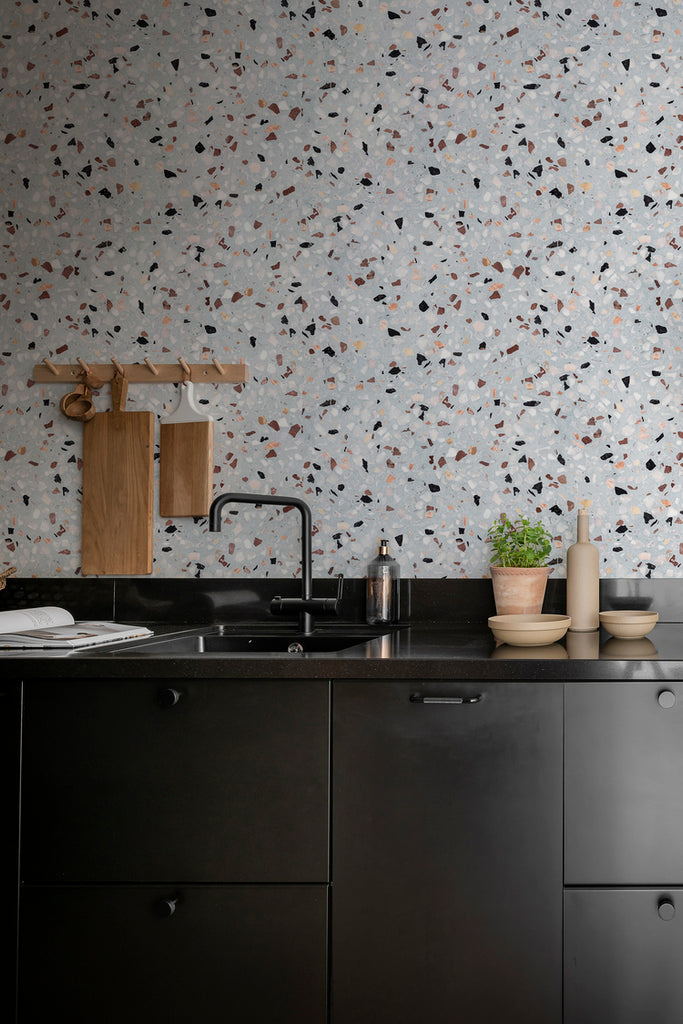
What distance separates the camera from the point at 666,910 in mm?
1260

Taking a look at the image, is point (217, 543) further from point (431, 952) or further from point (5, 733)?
point (431, 952)

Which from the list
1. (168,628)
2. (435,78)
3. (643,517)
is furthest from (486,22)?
(168,628)

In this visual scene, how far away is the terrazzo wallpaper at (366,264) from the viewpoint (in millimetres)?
1993

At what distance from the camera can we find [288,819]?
1.28 metres

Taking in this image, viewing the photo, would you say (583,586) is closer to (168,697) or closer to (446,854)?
(446,854)

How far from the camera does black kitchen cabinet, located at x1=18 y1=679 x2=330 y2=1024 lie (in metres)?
1.27

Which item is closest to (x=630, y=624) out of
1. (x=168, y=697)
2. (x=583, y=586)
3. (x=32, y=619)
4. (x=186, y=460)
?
(x=583, y=586)

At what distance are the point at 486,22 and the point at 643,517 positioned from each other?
149 cm

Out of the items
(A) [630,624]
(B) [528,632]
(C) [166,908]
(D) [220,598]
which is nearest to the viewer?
(C) [166,908]

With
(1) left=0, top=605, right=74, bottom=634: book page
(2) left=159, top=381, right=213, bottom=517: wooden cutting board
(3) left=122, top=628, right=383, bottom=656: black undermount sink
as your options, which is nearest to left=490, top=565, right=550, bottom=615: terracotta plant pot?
(3) left=122, top=628, right=383, bottom=656: black undermount sink

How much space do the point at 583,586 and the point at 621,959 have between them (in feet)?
2.75

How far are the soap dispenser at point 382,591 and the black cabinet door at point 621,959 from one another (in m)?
0.81

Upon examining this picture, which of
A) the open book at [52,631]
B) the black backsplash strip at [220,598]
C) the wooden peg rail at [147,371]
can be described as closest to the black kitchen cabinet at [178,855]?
the open book at [52,631]

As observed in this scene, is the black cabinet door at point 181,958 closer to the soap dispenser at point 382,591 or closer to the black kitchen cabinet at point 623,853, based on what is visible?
the black kitchen cabinet at point 623,853
